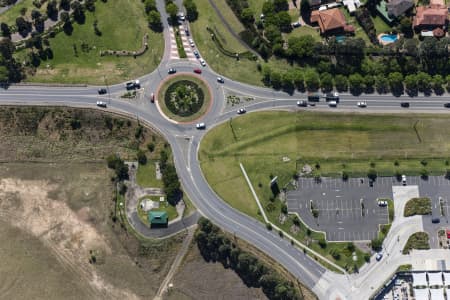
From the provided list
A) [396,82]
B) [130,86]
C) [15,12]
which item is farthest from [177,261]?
[15,12]

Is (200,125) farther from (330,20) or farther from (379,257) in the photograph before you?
(379,257)

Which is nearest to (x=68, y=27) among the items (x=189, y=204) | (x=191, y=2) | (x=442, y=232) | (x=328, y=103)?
(x=191, y=2)

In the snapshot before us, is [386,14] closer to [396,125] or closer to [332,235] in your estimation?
[396,125]

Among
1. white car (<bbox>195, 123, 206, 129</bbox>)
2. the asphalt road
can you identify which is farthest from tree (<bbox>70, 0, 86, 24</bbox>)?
white car (<bbox>195, 123, 206, 129</bbox>)

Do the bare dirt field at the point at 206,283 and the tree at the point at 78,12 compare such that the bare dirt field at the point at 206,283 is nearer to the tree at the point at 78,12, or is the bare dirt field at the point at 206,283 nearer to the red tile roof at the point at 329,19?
the tree at the point at 78,12

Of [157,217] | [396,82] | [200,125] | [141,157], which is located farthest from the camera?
[396,82]

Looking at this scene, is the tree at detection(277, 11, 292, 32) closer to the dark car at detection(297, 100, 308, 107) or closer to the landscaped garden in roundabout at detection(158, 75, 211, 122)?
the dark car at detection(297, 100, 308, 107)
